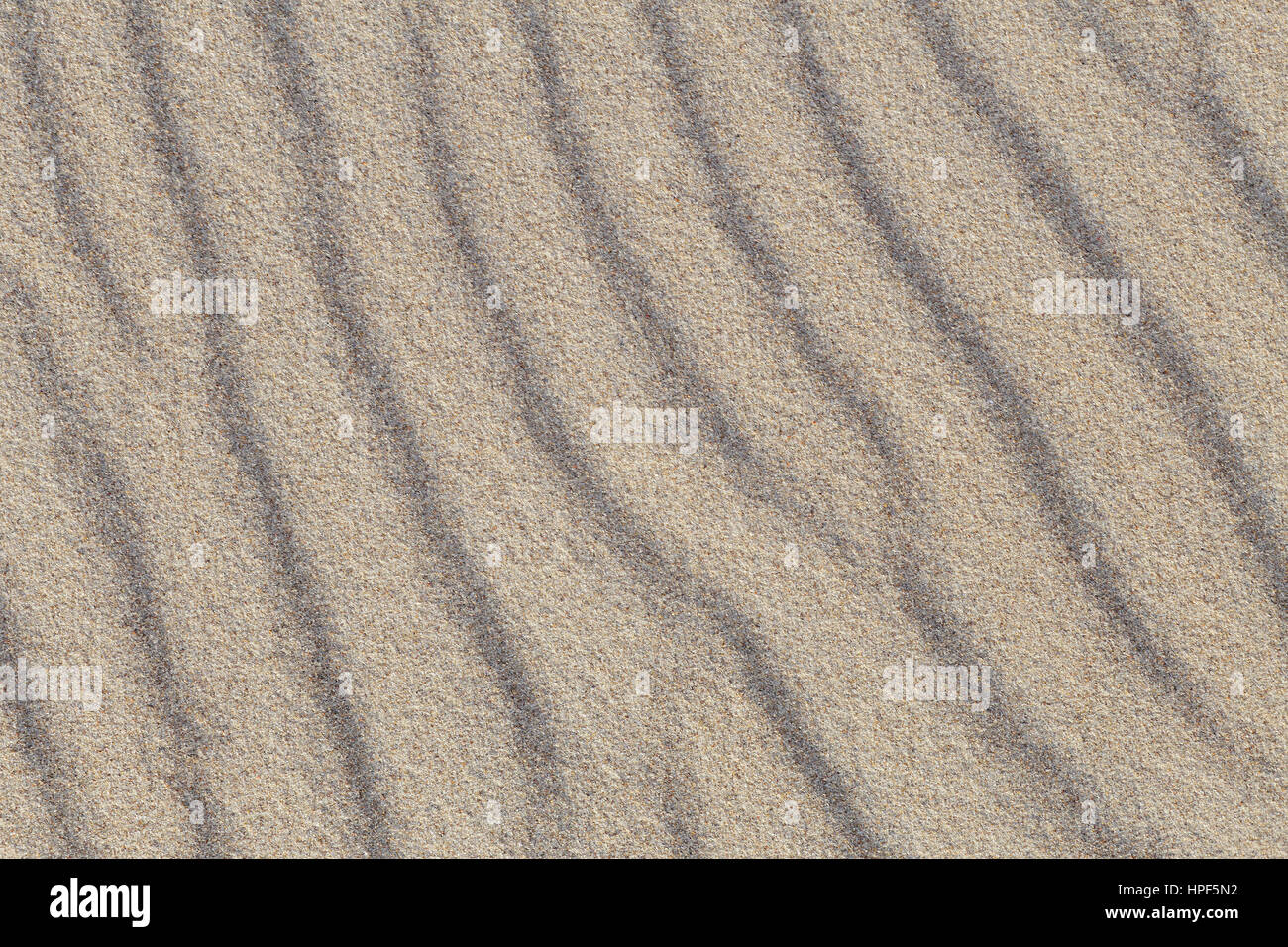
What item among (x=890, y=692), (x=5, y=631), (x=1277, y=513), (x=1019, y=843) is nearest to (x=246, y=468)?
(x=5, y=631)

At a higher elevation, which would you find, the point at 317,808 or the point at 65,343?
the point at 65,343

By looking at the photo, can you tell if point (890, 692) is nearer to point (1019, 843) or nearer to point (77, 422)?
point (1019, 843)

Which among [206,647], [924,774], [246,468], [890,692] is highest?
[246,468]

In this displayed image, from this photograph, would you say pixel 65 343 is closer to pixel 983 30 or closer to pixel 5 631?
pixel 5 631

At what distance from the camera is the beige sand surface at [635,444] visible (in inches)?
53.7

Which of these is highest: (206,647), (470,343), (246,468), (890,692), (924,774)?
(470,343)

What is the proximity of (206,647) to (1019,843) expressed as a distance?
1068 mm

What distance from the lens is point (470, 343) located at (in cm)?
139

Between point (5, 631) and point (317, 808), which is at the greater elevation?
point (5, 631)

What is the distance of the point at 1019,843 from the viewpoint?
1.37 meters

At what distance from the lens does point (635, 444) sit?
1388 mm

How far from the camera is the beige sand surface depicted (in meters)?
1.37
